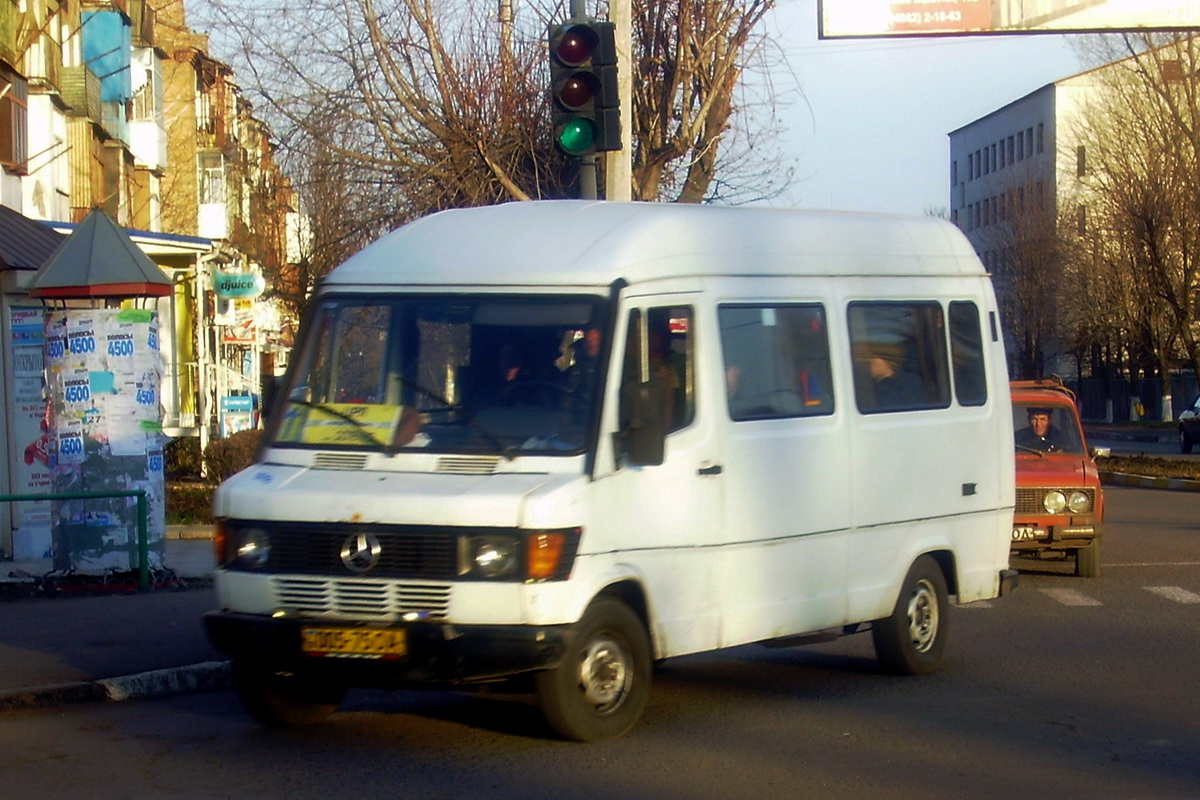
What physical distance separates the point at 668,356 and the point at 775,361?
38.6 inches

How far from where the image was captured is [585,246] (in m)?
8.48

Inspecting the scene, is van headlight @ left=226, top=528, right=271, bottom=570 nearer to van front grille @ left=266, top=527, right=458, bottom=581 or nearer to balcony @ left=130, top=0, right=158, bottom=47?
van front grille @ left=266, top=527, right=458, bottom=581

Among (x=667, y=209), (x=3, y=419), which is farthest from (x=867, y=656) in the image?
(x=3, y=419)

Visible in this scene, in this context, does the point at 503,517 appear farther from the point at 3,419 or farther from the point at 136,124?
the point at 136,124

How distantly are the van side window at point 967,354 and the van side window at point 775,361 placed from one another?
1490 millimetres

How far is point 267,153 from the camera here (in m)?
21.9

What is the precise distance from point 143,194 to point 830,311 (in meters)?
39.6

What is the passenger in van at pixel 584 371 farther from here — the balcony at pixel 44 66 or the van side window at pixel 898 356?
the balcony at pixel 44 66

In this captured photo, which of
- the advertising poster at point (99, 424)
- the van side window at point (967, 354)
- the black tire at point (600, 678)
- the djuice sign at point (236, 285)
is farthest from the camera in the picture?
the djuice sign at point (236, 285)

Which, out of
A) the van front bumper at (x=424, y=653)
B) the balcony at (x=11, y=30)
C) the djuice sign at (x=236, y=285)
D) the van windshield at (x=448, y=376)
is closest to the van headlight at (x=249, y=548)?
the van front bumper at (x=424, y=653)

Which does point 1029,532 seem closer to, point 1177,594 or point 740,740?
point 1177,594

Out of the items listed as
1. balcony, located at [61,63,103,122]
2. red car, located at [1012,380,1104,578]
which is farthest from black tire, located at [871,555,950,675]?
balcony, located at [61,63,103,122]

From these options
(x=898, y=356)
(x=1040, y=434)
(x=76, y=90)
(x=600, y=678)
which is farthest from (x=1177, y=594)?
(x=76, y=90)

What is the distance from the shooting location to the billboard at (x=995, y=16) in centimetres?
2003
